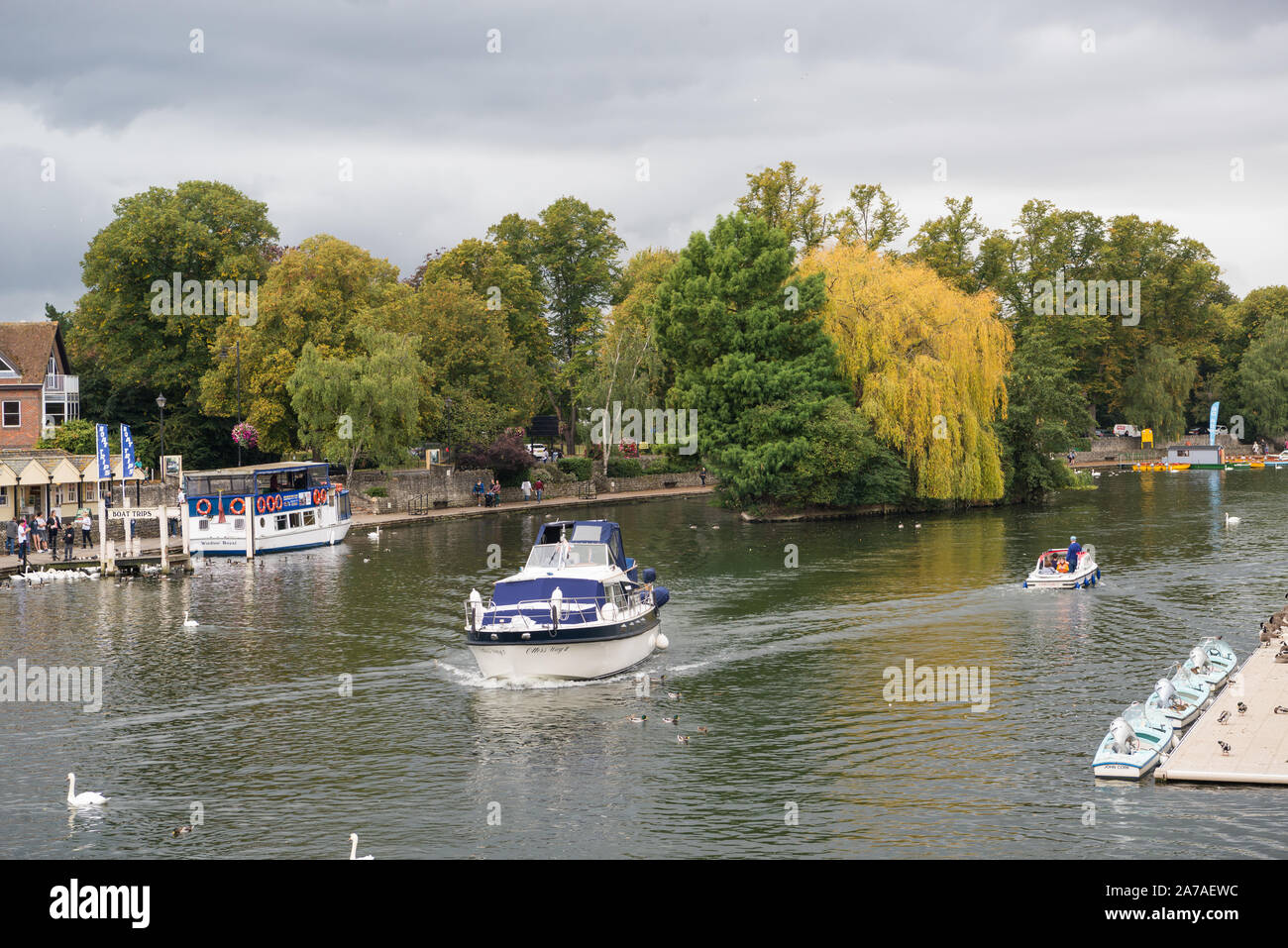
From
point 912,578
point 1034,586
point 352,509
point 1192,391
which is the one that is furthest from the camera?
point 1192,391

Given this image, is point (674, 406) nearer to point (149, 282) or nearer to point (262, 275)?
point (262, 275)

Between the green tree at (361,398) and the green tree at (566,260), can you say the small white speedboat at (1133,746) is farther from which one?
the green tree at (566,260)

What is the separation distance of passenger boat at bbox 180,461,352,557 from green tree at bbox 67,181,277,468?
85.0 ft

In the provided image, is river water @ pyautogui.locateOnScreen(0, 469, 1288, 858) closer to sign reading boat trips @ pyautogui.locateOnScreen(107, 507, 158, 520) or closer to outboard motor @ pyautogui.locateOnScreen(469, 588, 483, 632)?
outboard motor @ pyautogui.locateOnScreen(469, 588, 483, 632)

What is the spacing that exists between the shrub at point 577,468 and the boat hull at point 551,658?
2506 inches

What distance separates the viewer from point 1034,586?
45.3 m

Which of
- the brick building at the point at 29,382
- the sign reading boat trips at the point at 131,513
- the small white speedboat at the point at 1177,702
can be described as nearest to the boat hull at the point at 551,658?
the small white speedboat at the point at 1177,702

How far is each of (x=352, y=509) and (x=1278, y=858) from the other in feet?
221

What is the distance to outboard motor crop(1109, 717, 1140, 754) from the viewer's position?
23.7 meters

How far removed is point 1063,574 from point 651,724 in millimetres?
23662
